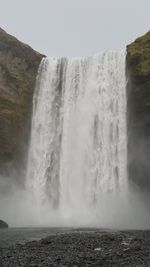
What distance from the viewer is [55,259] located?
18.3 meters

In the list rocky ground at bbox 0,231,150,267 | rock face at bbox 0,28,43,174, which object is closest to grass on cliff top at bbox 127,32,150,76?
rock face at bbox 0,28,43,174

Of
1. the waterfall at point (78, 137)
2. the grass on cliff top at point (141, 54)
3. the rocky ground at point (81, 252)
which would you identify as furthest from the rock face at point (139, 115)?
the rocky ground at point (81, 252)

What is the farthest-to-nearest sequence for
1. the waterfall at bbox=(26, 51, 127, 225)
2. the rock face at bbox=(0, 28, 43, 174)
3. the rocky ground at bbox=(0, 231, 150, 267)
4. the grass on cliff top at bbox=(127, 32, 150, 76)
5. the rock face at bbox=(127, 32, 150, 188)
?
the rock face at bbox=(0, 28, 43, 174) → the grass on cliff top at bbox=(127, 32, 150, 76) → the waterfall at bbox=(26, 51, 127, 225) → the rock face at bbox=(127, 32, 150, 188) → the rocky ground at bbox=(0, 231, 150, 267)

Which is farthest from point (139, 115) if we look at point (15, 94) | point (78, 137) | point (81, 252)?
point (81, 252)

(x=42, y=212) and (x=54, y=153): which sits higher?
(x=54, y=153)

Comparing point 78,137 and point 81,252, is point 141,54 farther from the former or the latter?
point 81,252

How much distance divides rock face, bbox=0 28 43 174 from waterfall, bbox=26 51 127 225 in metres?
1.05

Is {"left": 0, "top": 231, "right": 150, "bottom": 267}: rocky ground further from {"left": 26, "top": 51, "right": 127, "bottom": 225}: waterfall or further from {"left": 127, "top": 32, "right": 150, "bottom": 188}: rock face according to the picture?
{"left": 127, "top": 32, "right": 150, "bottom": 188}: rock face

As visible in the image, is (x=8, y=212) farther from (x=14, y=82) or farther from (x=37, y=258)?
(x=37, y=258)

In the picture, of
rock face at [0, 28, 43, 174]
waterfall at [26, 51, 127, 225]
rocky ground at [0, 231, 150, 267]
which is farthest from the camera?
rock face at [0, 28, 43, 174]

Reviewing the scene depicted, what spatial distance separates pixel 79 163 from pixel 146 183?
7.86m

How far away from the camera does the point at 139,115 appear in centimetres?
4406

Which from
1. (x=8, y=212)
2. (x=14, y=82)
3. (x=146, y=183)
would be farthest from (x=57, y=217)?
(x=14, y=82)

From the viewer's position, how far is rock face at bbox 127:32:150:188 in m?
42.8
